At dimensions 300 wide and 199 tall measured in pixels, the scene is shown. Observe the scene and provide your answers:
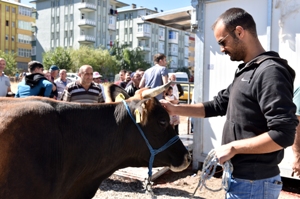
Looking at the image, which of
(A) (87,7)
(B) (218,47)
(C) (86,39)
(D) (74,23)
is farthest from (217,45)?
(D) (74,23)

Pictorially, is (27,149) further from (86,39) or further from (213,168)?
(86,39)

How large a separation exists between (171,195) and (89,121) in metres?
3.40

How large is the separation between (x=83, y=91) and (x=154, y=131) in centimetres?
344

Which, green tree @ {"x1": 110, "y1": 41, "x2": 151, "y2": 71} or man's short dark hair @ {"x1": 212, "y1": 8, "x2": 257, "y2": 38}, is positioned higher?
green tree @ {"x1": 110, "y1": 41, "x2": 151, "y2": 71}

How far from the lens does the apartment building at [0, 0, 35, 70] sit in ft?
245

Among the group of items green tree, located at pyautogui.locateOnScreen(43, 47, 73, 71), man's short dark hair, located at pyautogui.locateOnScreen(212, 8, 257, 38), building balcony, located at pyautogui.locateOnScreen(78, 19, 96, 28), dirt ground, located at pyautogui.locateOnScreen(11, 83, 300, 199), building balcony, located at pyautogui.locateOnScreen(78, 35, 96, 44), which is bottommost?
dirt ground, located at pyautogui.locateOnScreen(11, 83, 300, 199)

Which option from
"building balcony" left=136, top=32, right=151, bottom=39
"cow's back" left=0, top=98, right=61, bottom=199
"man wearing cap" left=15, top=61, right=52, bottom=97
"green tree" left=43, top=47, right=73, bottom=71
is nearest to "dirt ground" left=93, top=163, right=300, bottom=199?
"man wearing cap" left=15, top=61, right=52, bottom=97

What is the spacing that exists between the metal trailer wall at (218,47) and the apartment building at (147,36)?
7513 centimetres

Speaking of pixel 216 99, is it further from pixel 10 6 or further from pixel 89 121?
pixel 10 6

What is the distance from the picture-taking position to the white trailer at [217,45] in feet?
20.4

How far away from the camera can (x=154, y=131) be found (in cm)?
344

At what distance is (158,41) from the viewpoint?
8700cm

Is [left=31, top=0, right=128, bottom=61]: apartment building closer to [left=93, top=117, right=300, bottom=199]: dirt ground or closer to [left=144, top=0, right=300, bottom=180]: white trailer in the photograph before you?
[left=144, top=0, right=300, bottom=180]: white trailer

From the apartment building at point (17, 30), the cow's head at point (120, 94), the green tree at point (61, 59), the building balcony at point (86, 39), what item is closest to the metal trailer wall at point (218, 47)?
the cow's head at point (120, 94)
